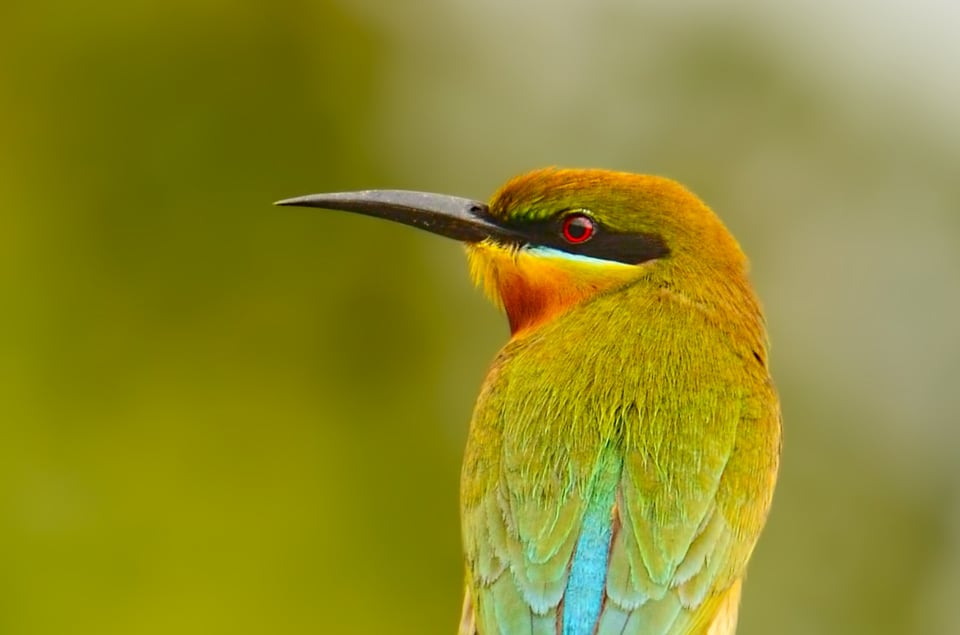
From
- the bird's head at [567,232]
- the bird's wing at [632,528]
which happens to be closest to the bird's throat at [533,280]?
the bird's head at [567,232]

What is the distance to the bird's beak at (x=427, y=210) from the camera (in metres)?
3.94

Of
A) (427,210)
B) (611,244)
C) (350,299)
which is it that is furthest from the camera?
(350,299)

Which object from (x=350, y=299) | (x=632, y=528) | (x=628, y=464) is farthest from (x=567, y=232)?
(x=350, y=299)

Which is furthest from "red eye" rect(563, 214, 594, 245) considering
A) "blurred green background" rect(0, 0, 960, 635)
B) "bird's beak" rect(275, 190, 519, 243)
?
"blurred green background" rect(0, 0, 960, 635)

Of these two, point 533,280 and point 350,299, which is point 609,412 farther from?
point 350,299

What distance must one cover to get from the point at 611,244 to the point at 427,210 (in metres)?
0.48

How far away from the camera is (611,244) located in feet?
12.5

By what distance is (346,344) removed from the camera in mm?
8000

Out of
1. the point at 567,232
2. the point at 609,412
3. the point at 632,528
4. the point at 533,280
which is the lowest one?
the point at 632,528

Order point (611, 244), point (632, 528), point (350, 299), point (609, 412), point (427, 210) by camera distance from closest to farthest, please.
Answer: point (632, 528) → point (609, 412) → point (611, 244) → point (427, 210) → point (350, 299)

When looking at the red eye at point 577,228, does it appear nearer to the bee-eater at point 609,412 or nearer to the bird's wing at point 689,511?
the bee-eater at point 609,412

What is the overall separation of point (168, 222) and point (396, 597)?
241 cm

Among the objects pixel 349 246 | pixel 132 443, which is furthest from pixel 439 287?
pixel 132 443

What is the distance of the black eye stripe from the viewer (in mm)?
3816
